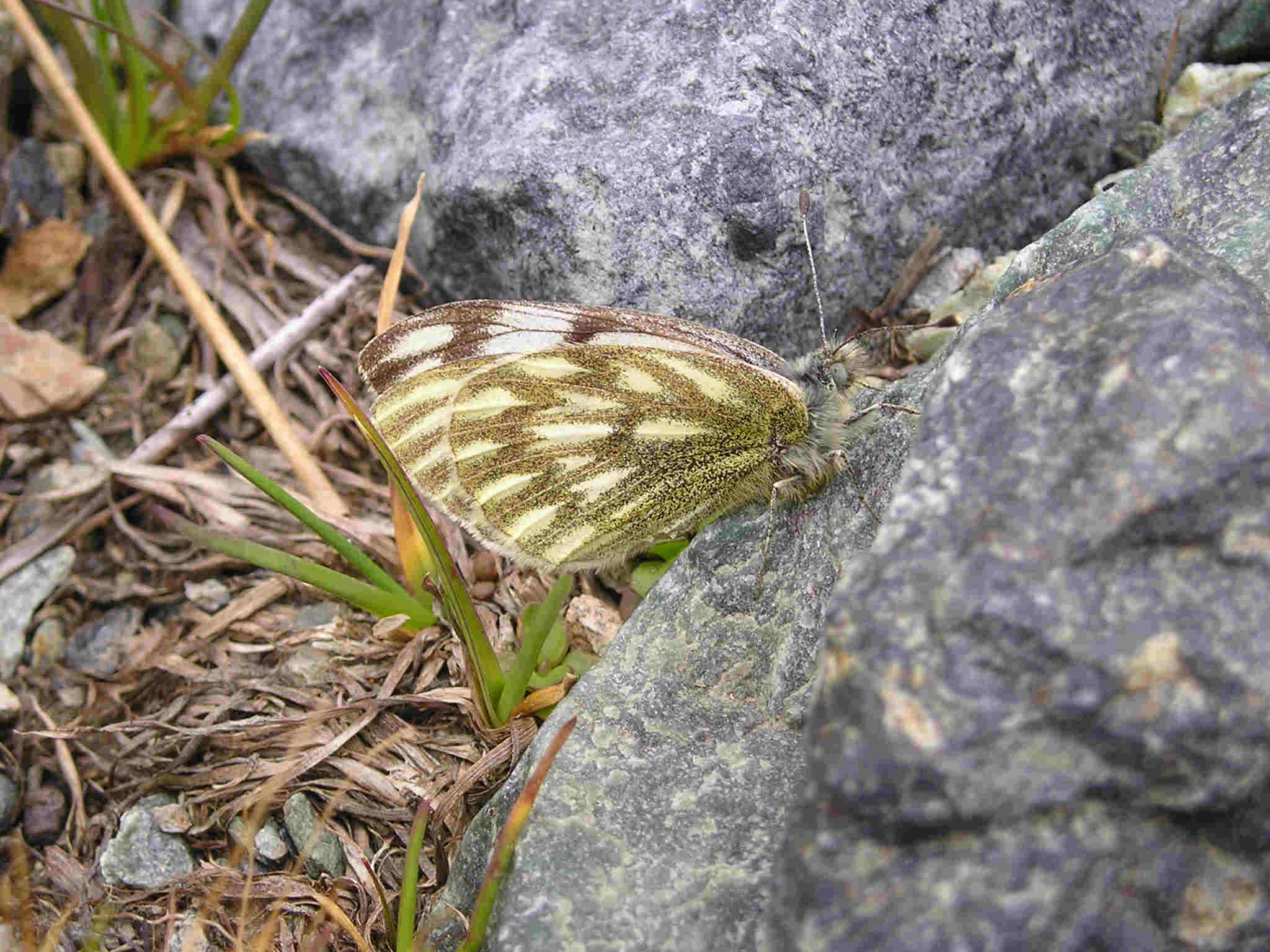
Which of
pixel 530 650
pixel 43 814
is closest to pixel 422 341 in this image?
pixel 530 650

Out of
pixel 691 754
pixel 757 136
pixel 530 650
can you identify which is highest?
pixel 757 136

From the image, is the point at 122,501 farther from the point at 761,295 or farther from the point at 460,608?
the point at 761,295

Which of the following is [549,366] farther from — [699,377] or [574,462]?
[699,377]

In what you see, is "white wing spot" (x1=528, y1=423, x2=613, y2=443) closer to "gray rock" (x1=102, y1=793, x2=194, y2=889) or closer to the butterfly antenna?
the butterfly antenna

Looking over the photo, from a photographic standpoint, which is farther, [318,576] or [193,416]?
[193,416]

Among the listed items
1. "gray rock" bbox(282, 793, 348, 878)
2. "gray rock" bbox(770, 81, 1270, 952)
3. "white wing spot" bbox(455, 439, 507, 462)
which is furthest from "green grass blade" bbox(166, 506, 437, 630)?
"gray rock" bbox(770, 81, 1270, 952)

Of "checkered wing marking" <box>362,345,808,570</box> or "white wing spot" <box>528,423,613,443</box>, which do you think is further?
"white wing spot" <box>528,423,613,443</box>
